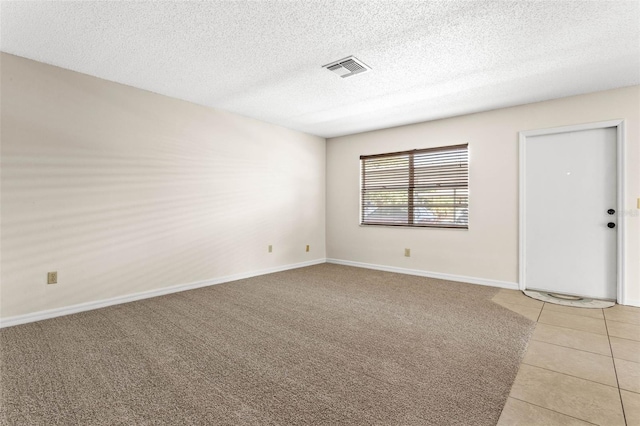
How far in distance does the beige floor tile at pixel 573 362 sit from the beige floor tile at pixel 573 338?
0.09 metres

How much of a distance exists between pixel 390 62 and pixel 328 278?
3.03m

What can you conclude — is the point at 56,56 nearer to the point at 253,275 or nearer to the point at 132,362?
the point at 132,362

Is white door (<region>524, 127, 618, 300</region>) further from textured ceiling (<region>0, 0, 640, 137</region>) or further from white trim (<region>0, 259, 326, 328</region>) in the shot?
white trim (<region>0, 259, 326, 328</region>)

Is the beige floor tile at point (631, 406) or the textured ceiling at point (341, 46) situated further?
the textured ceiling at point (341, 46)

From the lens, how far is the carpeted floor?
60.7 inches

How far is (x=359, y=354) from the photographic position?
217 centimetres

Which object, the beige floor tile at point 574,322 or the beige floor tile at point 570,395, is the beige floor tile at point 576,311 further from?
the beige floor tile at point 570,395

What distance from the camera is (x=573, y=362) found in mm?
2066

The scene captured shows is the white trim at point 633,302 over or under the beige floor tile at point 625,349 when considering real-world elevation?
over

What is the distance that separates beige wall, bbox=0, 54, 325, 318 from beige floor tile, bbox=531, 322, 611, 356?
11.9ft

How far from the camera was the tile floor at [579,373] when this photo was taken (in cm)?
153

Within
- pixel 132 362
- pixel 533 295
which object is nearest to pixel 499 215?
pixel 533 295

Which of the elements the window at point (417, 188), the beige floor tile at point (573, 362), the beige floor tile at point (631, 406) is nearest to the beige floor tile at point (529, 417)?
the beige floor tile at point (631, 406)

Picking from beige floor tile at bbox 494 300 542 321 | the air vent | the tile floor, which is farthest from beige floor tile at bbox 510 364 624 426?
the air vent
